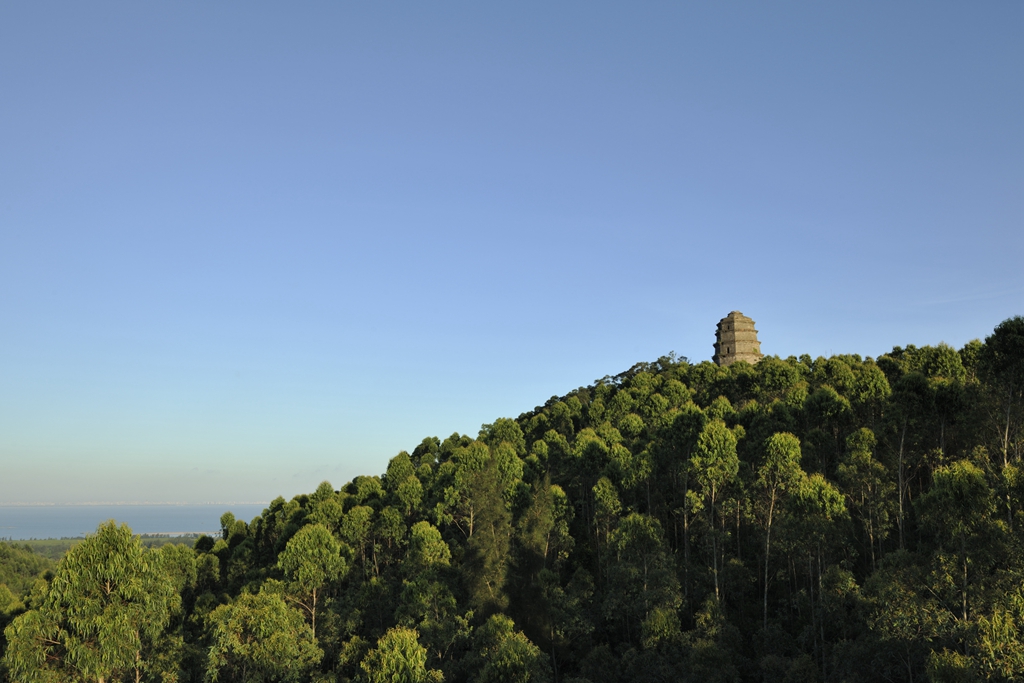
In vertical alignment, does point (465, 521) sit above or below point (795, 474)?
below

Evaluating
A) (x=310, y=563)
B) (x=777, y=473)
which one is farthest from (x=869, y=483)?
(x=310, y=563)

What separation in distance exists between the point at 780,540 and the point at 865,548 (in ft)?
24.4

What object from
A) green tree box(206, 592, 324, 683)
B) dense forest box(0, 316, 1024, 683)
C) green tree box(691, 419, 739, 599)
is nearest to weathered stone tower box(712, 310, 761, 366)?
dense forest box(0, 316, 1024, 683)

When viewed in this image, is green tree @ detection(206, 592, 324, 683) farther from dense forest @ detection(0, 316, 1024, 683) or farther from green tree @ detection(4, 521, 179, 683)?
green tree @ detection(4, 521, 179, 683)

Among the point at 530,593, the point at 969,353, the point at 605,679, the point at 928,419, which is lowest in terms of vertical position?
the point at 605,679

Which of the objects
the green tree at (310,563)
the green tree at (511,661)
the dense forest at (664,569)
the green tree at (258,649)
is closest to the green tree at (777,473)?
the dense forest at (664,569)

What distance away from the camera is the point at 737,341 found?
4309 inches

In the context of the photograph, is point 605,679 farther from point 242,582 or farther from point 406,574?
point 242,582

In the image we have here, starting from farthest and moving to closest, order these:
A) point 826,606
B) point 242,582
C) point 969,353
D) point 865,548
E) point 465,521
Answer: point 242,582 < point 465,521 < point 969,353 < point 865,548 < point 826,606

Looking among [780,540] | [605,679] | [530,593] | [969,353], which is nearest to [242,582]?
[530,593]

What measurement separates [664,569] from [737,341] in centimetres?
7250

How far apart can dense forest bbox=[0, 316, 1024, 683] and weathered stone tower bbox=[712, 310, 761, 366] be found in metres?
44.2

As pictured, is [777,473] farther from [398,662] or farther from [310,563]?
[310,563]

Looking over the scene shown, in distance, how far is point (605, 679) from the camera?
40.5 metres
